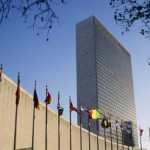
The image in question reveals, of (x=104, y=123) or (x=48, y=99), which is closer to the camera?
(x=48, y=99)

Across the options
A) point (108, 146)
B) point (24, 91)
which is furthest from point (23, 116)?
point (108, 146)

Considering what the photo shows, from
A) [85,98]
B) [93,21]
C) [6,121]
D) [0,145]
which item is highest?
[93,21]

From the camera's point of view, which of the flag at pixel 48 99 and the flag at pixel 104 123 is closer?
the flag at pixel 48 99

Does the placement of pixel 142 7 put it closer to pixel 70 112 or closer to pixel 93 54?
pixel 70 112

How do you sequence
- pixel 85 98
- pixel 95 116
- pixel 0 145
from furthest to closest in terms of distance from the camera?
1. pixel 85 98
2. pixel 95 116
3. pixel 0 145

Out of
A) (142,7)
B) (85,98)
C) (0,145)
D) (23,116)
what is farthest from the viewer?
(85,98)

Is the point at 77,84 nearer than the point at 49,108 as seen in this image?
No

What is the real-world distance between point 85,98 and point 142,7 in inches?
7055

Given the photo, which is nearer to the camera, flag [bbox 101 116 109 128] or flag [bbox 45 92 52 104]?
flag [bbox 45 92 52 104]

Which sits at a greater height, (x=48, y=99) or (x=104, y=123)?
(x=48, y=99)

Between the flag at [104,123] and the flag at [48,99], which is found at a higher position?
the flag at [48,99]

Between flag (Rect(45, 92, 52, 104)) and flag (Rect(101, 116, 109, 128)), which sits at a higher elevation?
flag (Rect(45, 92, 52, 104))

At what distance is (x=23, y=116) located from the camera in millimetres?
39531

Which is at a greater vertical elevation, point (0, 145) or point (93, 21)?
point (93, 21)
